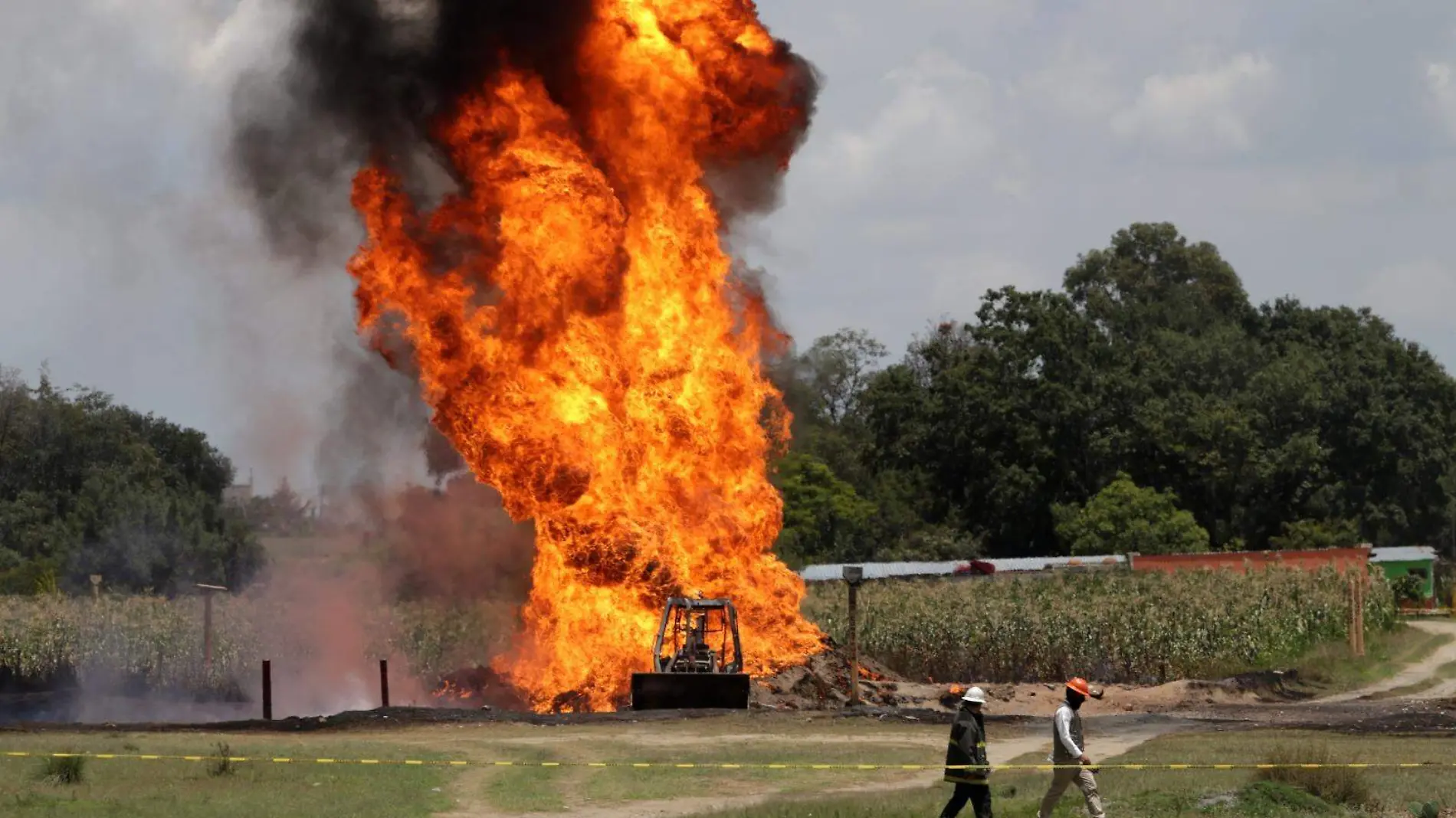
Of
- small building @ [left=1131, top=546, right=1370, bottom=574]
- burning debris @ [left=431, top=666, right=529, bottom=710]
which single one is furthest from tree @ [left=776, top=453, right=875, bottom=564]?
burning debris @ [left=431, top=666, right=529, bottom=710]

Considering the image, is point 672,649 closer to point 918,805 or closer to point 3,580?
point 918,805

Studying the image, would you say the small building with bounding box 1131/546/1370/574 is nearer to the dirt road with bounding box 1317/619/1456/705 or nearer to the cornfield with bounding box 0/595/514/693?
the dirt road with bounding box 1317/619/1456/705

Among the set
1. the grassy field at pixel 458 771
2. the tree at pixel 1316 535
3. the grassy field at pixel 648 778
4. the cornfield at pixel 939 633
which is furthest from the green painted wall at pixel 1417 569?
the grassy field at pixel 458 771

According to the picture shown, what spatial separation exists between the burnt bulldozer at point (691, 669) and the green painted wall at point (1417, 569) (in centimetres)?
5202

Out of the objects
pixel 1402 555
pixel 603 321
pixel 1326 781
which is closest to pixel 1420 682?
pixel 603 321

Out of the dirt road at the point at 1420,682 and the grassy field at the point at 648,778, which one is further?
the dirt road at the point at 1420,682

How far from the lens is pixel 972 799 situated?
18.0 meters

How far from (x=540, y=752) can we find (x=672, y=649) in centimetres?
1063

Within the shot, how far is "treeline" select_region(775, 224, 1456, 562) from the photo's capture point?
80.2 m

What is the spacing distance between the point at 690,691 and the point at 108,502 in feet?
171

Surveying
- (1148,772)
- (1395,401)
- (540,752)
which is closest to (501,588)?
(540,752)

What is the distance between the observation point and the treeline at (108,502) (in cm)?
7275

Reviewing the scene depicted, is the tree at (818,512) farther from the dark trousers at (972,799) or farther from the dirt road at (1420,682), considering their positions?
the dark trousers at (972,799)

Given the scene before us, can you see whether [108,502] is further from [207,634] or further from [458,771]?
[458,771]
